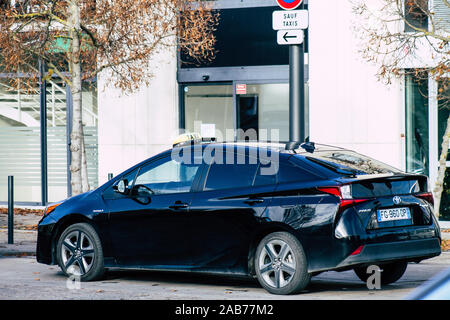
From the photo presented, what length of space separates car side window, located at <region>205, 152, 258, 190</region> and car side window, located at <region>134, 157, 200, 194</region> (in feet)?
0.76

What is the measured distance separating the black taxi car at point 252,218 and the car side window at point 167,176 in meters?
0.01

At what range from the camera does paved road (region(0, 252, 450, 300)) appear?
7.16 meters

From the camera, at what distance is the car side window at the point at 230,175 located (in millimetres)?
7461

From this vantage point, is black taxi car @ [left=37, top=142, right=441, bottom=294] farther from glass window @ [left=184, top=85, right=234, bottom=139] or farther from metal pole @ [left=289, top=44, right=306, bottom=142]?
glass window @ [left=184, top=85, right=234, bottom=139]

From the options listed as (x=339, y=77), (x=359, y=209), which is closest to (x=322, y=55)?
(x=339, y=77)

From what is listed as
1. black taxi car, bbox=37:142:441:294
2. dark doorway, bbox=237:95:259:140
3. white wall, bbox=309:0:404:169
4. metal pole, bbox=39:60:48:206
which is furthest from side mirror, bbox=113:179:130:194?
metal pole, bbox=39:60:48:206

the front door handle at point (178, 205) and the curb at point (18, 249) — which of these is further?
the curb at point (18, 249)

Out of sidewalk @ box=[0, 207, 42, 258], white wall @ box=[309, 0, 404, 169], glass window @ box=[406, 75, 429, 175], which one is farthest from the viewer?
white wall @ box=[309, 0, 404, 169]

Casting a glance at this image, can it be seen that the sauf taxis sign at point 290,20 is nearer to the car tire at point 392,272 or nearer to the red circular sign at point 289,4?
the red circular sign at point 289,4

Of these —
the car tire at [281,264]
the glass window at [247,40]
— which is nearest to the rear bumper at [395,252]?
the car tire at [281,264]

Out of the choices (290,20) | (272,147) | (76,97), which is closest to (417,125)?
(290,20)
